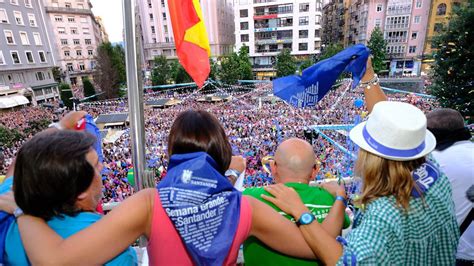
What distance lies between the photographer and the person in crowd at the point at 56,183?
111 cm

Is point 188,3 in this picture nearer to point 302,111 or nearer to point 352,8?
point 302,111

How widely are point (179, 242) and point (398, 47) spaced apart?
1968 inches

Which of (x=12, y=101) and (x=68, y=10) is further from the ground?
(x=68, y=10)

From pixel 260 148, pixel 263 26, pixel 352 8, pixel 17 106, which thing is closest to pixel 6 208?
pixel 260 148

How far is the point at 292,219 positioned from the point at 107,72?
38.9 meters

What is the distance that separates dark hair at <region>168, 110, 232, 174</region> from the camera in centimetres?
129

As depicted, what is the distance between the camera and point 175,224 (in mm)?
1098

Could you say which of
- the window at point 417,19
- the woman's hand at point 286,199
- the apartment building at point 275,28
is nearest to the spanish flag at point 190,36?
the woman's hand at point 286,199

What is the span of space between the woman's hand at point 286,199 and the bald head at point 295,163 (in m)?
0.17

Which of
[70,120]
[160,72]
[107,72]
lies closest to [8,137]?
[107,72]

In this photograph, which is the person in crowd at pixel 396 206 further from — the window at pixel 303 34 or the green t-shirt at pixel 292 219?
the window at pixel 303 34

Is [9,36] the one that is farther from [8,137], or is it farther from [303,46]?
[303,46]

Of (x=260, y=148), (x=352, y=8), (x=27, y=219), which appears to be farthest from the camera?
(x=352, y=8)

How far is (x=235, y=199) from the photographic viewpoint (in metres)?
1.16
